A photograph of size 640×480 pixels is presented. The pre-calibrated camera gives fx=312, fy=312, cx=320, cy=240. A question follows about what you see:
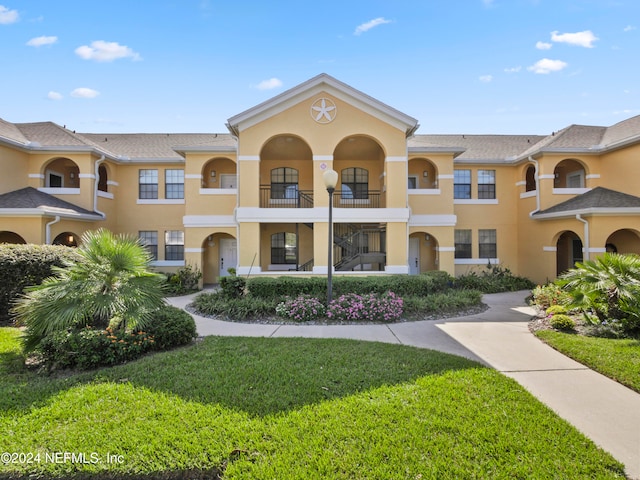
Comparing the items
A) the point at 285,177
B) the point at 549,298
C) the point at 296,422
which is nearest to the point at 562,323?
the point at 549,298

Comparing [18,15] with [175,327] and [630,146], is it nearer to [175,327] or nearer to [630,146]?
[175,327]

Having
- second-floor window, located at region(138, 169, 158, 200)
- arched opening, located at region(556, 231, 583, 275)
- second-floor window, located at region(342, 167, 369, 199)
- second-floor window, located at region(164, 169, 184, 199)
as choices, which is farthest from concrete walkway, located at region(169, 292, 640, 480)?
second-floor window, located at region(138, 169, 158, 200)

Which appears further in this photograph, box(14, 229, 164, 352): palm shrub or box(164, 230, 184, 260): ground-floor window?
box(164, 230, 184, 260): ground-floor window

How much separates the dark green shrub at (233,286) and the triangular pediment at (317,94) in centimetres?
635

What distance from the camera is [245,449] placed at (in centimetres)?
329

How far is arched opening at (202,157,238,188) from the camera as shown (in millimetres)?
17047

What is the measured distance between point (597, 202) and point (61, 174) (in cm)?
2702

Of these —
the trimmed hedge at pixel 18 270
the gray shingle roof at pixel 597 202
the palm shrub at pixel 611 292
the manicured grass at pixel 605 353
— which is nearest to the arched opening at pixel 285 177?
the trimmed hedge at pixel 18 270

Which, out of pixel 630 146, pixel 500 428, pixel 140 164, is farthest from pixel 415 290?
pixel 140 164

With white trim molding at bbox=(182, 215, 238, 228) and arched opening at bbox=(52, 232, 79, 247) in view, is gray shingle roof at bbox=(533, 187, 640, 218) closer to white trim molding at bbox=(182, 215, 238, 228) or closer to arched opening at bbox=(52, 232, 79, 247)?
white trim molding at bbox=(182, 215, 238, 228)

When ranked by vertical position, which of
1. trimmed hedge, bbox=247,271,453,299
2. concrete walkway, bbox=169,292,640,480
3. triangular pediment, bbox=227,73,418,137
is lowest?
concrete walkway, bbox=169,292,640,480

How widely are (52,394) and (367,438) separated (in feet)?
14.6

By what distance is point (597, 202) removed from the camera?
45.6ft

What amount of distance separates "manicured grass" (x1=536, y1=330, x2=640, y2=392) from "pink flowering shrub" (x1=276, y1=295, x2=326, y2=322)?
576 cm
